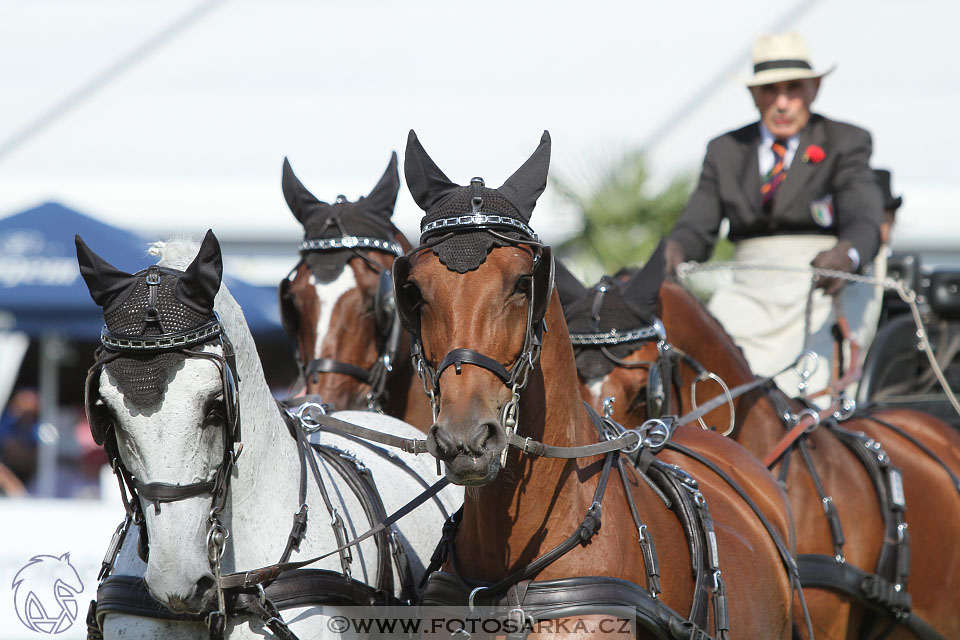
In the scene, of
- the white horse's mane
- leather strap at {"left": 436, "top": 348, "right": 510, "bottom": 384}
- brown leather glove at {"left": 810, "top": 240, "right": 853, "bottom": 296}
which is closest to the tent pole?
brown leather glove at {"left": 810, "top": 240, "right": 853, "bottom": 296}

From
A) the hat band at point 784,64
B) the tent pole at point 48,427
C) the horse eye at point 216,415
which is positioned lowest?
the tent pole at point 48,427

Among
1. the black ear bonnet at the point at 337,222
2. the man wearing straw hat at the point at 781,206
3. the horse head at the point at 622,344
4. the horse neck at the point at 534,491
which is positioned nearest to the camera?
the horse neck at the point at 534,491

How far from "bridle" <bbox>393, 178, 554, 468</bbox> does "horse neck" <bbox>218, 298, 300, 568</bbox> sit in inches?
19.6

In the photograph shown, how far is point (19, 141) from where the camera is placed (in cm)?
1702

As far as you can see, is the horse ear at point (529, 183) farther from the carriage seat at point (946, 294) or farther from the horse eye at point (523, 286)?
the carriage seat at point (946, 294)

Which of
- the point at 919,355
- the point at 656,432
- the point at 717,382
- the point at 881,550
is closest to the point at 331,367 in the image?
the point at 656,432

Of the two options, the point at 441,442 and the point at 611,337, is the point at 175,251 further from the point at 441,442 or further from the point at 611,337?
the point at 611,337

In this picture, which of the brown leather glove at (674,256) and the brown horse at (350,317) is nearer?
the brown horse at (350,317)

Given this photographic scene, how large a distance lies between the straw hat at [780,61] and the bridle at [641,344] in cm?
211

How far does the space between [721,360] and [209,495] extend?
8.74 ft

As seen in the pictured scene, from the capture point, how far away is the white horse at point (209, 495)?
267 centimetres

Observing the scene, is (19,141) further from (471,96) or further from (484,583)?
(484,583)

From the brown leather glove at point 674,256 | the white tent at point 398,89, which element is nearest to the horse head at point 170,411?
the brown leather glove at point 674,256

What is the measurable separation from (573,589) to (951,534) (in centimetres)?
265
